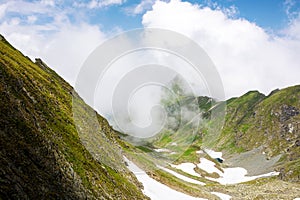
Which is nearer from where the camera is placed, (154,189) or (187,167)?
(154,189)

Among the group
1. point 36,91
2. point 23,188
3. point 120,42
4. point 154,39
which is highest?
point 154,39

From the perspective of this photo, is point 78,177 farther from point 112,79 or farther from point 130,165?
point 130,165

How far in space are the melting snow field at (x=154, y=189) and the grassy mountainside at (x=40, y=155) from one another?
17.8m

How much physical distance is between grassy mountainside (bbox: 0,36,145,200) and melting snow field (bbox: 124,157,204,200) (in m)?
17.8

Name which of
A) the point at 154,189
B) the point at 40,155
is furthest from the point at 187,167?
the point at 40,155

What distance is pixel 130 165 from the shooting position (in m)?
81.3

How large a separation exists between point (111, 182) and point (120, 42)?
2594 cm

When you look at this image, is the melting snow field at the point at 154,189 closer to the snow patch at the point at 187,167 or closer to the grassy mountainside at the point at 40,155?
the grassy mountainside at the point at 40,155

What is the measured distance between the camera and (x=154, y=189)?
74.2m

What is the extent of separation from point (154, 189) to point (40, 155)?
46.1 meters

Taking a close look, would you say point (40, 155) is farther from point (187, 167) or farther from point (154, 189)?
point (187, 167)

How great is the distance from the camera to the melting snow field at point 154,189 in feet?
232

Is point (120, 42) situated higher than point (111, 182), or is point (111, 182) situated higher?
point (120, 42)

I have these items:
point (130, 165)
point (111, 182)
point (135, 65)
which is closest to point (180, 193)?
point (130, 165)
